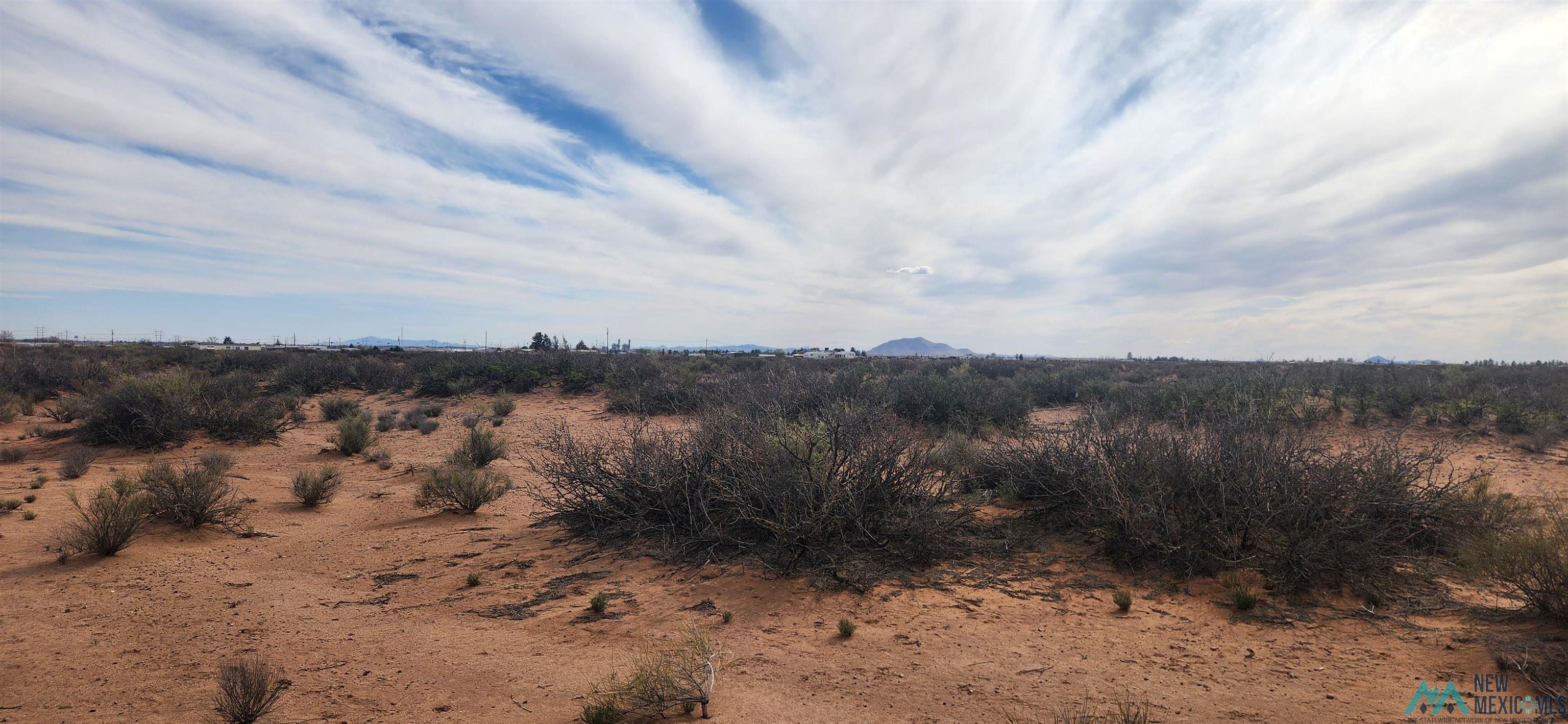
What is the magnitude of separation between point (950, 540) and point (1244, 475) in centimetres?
297

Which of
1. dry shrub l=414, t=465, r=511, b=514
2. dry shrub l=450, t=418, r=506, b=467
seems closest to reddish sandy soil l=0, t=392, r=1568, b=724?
dry shrub l=414, t=465, r=511, b=514

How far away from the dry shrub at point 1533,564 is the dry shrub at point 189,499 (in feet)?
41.9

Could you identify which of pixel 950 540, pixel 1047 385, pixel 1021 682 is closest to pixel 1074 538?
pixel 950 540

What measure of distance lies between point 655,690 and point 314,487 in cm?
797

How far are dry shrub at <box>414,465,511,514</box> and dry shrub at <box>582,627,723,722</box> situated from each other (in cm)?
564

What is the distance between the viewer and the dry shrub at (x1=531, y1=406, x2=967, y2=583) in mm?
6070

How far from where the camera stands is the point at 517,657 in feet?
14.5

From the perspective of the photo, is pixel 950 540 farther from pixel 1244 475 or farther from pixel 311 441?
pixel 311 441

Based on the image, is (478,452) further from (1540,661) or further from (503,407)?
(1540,661)

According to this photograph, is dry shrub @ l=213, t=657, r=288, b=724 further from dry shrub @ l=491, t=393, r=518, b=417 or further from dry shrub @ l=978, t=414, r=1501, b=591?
dry shrub @ l=491, t=393, r=518, b=417

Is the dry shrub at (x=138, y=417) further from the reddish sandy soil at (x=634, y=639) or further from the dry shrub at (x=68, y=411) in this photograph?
the reddish sandy soil at (x=634, y=639)

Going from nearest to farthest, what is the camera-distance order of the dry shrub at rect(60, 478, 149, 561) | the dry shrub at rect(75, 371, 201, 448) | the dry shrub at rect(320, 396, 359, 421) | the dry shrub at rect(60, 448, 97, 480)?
A: 1. the dry shrub at rect(60, 478, 149, 561)
2. the dry shrub at rect(60, 448, 97, 480)
3. the dry shrub at rect(75, 371, 201, 448)
4. the dry shrub at rect(320, 396, 359, 421)

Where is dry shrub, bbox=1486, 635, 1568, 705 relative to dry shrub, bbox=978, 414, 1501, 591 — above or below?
below

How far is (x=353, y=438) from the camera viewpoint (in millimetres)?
12625
